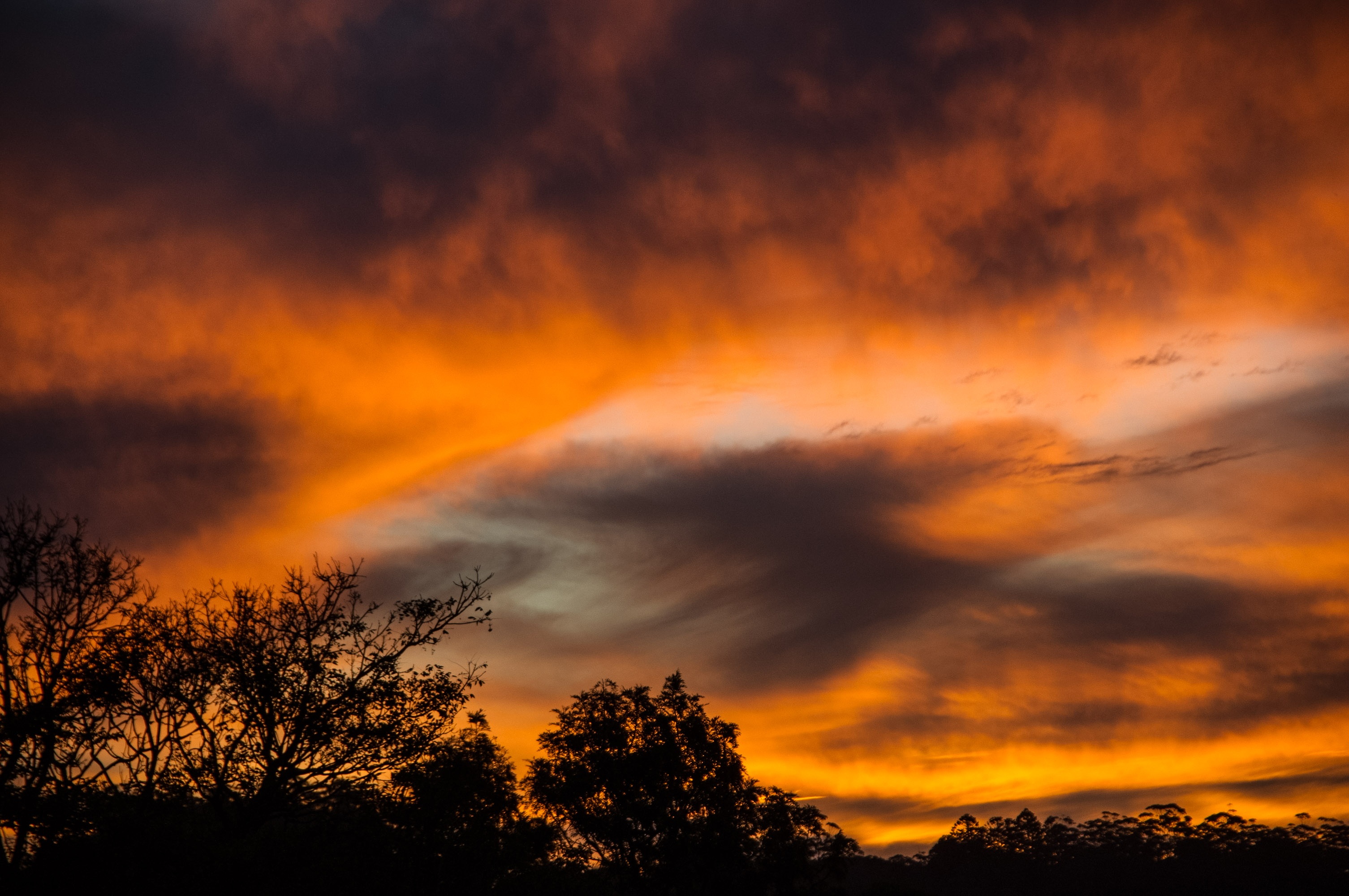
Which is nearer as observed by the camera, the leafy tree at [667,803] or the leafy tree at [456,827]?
the leafy tree at [456,827]

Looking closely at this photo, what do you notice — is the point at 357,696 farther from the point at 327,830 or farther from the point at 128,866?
the point at 128,866

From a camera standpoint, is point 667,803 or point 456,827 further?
point 667,803

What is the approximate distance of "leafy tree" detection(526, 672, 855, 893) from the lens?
68.9 meters

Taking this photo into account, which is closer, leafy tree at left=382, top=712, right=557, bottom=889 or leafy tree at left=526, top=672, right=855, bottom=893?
leafy tree at left=382, top=712, right=557, bottom=889

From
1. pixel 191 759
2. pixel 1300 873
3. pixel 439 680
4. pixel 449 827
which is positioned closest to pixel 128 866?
pixel 191 759

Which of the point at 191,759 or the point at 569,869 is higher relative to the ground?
the point at 191,759

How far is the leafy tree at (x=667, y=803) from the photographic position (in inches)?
2712

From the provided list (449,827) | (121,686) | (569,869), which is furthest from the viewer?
(569,869)

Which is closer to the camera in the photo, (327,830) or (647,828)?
(327,830)

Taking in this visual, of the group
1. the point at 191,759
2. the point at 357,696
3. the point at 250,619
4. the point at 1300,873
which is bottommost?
the point at 1300,873

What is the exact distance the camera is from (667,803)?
232 feet

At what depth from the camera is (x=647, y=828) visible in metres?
70.8

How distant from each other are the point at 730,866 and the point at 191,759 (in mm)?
42089

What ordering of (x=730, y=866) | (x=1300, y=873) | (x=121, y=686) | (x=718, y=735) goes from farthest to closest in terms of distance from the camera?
(x=1300, y=873)
(x=718, y=735)
(x=730, y=866)
(x=121, y=686)
